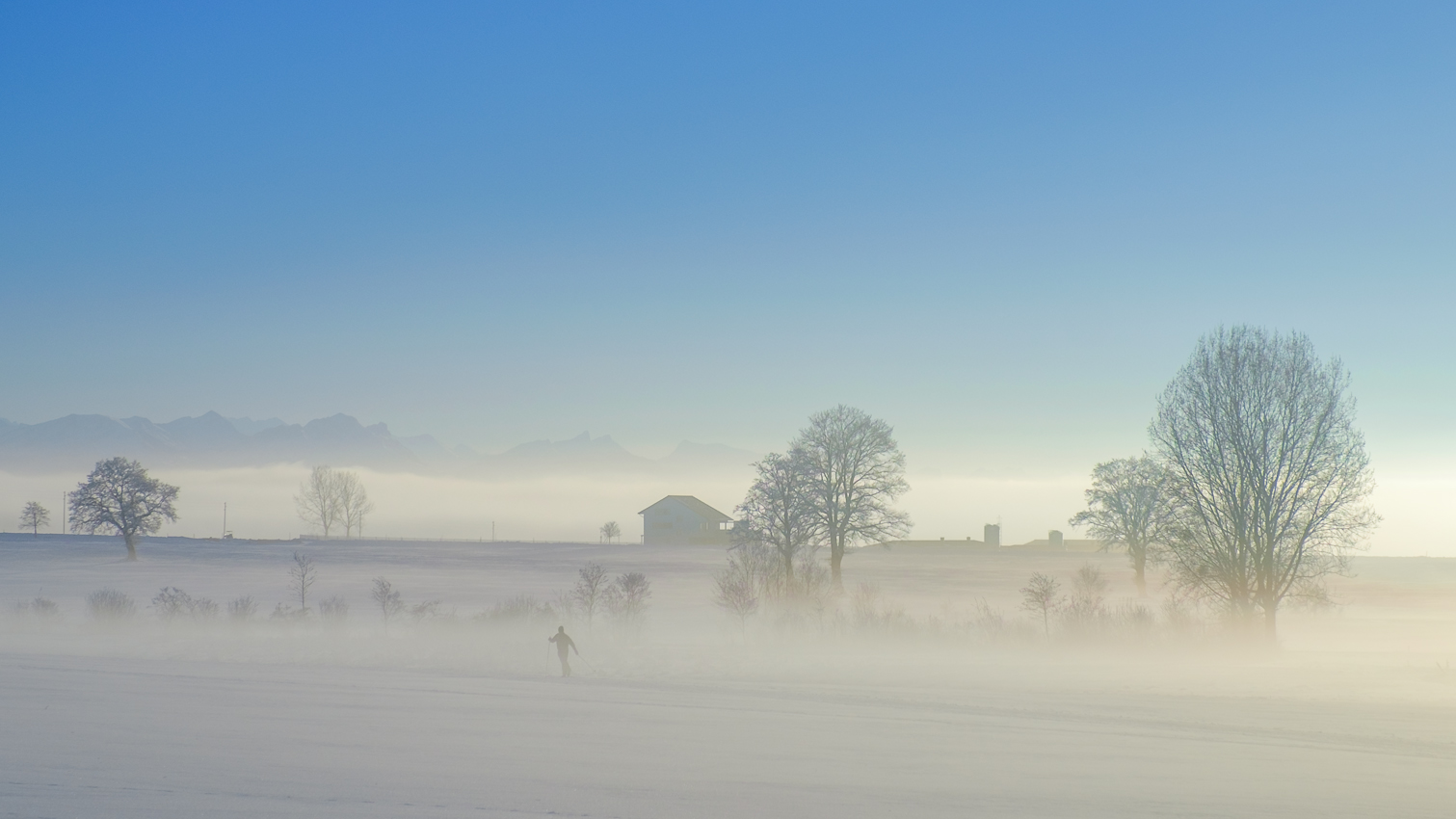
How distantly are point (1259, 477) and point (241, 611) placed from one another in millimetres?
40646

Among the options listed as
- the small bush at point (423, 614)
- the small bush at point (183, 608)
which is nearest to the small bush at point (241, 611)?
the small bush at point (183, 608)

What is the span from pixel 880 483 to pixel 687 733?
138 ft

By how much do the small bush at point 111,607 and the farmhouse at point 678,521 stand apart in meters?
69.5

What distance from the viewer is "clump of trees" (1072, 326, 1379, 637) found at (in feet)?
121

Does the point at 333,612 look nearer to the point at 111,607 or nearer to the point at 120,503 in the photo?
the point at 111,607

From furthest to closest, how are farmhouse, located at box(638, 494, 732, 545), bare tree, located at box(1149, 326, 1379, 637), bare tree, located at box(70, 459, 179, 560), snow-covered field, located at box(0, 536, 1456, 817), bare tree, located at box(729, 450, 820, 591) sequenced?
farmhouse, located at box(638, 494, 732, 545) < bare tree, located at box(70, 459, 179, 560) < bare tree, located at box(729, 450, 820, 591) < bare tree, located at box(1149, 326, 1379, 637) < snow-covered field, located at box(0, 536, 1456, 817)

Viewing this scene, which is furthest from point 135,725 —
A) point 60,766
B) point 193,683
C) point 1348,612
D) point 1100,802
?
point 1348,612

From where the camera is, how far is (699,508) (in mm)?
117562

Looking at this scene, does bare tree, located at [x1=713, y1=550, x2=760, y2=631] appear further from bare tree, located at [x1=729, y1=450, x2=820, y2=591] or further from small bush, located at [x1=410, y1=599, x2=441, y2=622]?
small bush, located at [x1=410, y1=599, x2=441, y2=622]

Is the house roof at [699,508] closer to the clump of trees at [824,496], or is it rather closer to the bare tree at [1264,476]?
the clump of trees at [824,496]

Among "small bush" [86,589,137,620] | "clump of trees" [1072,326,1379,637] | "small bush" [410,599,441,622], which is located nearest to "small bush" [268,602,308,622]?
"small bush" [410,599,441,622]

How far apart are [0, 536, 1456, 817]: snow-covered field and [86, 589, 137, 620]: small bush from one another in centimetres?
71

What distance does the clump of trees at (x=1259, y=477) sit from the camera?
36812mm

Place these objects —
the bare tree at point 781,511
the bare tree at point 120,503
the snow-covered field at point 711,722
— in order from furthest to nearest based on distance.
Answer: the bare tree at point 120,503 < the bare tree at point 781,511 < the snow-covered field at point 711,722
